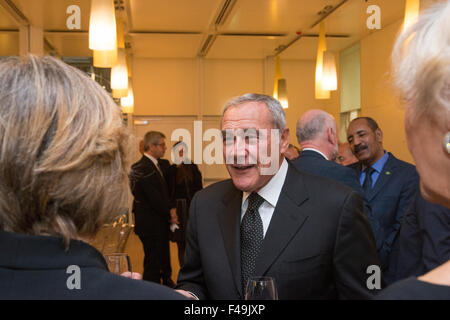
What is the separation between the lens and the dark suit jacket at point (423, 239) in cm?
256

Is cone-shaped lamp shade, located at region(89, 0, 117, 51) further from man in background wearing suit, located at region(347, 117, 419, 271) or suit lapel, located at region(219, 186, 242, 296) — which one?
man in background wearing suit, located at region(347, 117, 419, 271)

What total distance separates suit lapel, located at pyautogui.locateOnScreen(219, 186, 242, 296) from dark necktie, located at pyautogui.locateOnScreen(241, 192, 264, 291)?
0.02m

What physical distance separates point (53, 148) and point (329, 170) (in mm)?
2500

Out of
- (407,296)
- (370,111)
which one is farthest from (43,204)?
(370,111)

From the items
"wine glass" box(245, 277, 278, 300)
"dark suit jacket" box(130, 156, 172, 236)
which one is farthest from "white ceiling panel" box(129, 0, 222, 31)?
"wine glass" box(245, 277, 278, 300)

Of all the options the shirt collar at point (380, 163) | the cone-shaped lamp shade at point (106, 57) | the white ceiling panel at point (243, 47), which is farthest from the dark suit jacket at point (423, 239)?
the white ceiling panel at point (243, 47)

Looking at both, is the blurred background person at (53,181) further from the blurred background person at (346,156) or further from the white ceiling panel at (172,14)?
the white ceiling panel at (172,14)

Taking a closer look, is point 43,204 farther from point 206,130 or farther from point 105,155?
point 206,130

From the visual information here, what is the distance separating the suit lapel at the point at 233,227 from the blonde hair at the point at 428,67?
46.2 inches

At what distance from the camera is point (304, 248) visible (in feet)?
5.95

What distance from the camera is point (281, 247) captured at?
1797 millimetres

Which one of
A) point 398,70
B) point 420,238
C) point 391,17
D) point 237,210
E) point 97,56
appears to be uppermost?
point 391,17

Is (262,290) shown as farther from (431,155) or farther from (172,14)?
(172,14)

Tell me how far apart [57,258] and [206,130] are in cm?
1079
